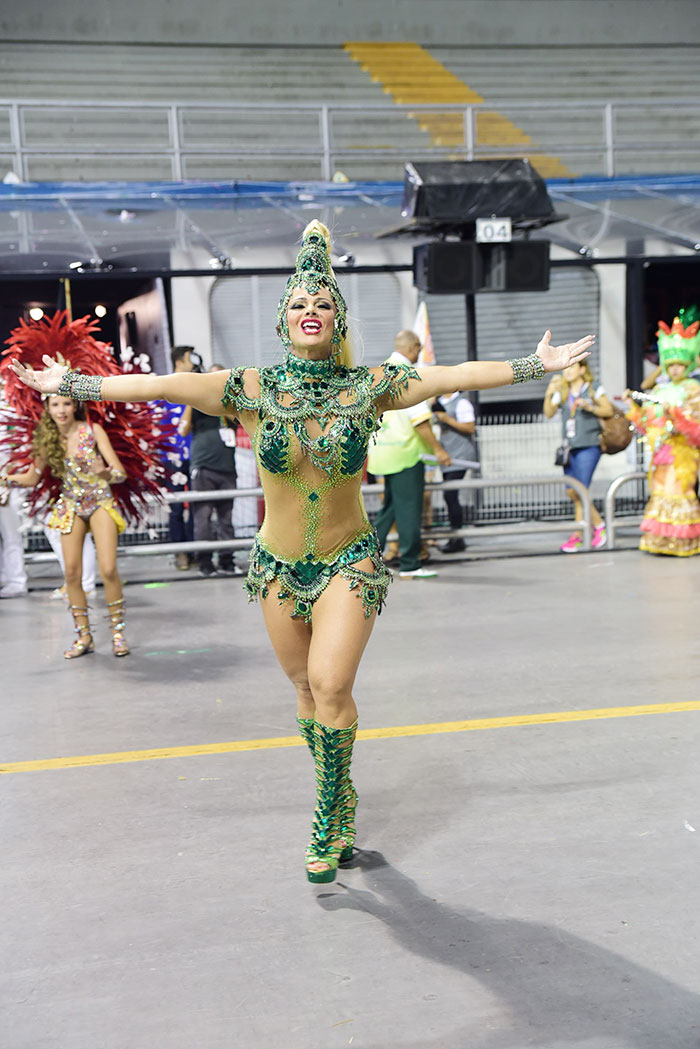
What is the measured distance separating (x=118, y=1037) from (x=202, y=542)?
729 cm

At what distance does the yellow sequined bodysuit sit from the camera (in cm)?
687

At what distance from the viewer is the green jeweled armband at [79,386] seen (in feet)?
12.6

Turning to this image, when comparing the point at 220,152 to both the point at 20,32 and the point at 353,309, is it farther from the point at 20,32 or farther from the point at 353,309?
the point at 20,32

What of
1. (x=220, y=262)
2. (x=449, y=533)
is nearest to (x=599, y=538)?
(x=449, y=533)

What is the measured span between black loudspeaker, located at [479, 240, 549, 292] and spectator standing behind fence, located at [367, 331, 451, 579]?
2.35 meters

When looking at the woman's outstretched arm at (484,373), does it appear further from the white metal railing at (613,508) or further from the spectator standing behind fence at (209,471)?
the white metal railing at (613,508)

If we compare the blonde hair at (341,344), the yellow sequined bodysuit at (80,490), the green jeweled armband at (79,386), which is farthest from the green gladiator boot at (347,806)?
the yellow sequined bodysuit at (80,490)

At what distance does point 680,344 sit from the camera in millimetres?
9758

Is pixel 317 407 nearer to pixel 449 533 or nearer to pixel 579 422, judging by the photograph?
pixel 449 533

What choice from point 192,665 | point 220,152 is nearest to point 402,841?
point 192,665

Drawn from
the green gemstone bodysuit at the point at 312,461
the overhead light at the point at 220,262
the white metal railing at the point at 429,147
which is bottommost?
the green gemstone bodysuit at the point at 312,461

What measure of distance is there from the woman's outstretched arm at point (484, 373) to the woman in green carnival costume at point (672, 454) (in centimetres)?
644

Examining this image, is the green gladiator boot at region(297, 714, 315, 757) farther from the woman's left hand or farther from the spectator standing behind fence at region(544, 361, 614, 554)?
the spectator standing behind fence at region(544, 361, 614, 554)

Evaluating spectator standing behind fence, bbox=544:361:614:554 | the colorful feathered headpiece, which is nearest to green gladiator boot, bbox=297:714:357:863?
the colorful feathered headpiece
